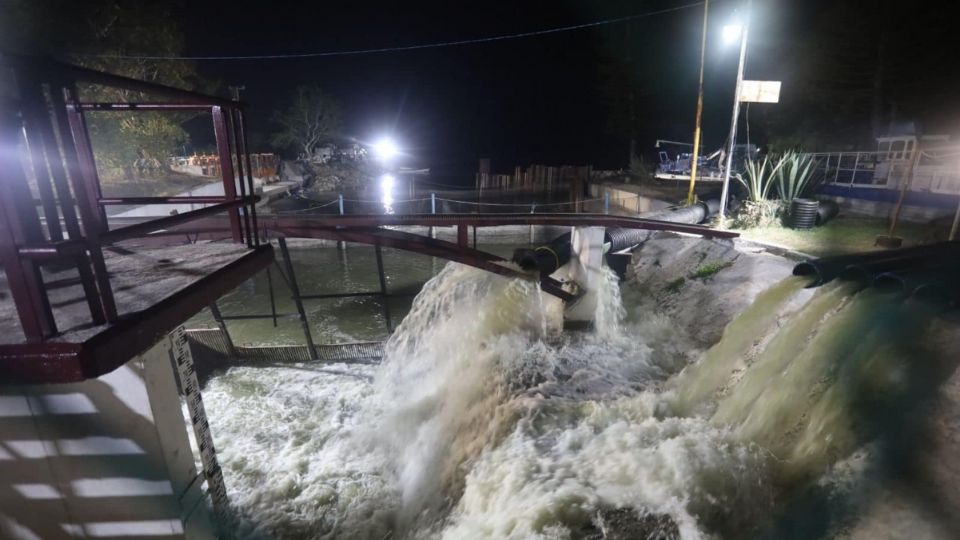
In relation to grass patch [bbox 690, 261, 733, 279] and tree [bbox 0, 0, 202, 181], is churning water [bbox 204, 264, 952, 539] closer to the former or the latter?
grass patch [bbox 690, 261, 733, 279]

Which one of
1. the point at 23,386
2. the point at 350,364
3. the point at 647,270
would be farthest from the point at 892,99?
the point at 23,386

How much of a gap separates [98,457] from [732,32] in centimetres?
1571

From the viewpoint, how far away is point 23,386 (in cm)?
278

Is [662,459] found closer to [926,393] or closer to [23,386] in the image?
[926,393]

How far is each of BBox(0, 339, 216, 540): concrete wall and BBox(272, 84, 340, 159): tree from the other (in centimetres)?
5553

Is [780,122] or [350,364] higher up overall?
[780,122]

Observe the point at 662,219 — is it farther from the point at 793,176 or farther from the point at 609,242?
the point at 793,176

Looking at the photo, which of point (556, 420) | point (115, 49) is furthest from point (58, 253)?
point (115, 49)

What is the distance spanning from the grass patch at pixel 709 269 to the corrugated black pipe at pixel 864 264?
135 inches

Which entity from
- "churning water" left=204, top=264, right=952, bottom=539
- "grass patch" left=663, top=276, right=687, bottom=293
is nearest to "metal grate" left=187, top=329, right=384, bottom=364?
"churning water" left=204, top=264, right=952, bottom=539

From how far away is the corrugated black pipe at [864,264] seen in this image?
5.48 m

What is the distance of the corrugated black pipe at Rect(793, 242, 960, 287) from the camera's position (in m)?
5.48

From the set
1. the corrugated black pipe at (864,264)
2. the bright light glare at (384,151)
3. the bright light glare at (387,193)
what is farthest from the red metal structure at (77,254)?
the bright light glare at (384,151)

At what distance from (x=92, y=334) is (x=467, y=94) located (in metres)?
85.7
